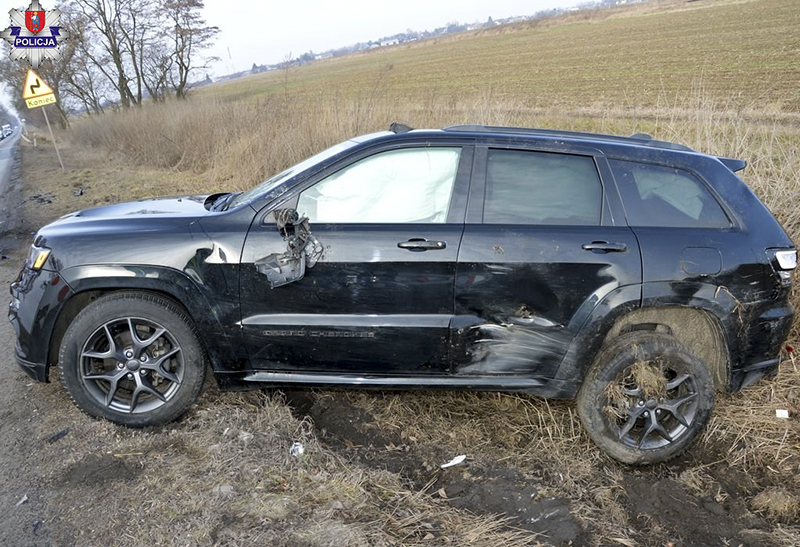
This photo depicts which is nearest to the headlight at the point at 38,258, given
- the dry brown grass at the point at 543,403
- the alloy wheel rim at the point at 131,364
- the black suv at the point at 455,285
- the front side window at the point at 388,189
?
the black suv at the point at 455,285

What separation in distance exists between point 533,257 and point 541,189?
44 cm

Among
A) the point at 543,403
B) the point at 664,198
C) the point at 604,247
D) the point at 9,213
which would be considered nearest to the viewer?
the point at 604,247

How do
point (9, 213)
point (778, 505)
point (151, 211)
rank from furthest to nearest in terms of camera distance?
point (9, 213) → point (151, 211) → point (778, 505)

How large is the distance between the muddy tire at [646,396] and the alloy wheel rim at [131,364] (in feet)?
8.15

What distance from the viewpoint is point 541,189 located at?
10.5ft

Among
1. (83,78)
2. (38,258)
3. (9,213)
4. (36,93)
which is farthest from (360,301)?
(83,78)

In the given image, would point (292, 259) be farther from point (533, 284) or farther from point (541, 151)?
point (541, 151)

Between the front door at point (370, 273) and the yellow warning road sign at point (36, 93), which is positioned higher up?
the yellow warning road sign at point (36, 93)

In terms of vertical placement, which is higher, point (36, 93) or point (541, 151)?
point (36, 93)

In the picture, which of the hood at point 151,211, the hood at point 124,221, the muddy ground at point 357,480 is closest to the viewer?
the muddy ground at point 357,480

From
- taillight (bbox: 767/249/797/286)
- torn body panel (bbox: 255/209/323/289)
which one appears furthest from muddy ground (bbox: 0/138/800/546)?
taillight (bbox: 767/249/797/286)

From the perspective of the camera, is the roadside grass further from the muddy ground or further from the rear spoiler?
the rear spoiler

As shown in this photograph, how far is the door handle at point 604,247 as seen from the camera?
3035 millimetres

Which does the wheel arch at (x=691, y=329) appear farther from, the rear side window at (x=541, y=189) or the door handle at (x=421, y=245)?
the door handle at (x=421, y=245)
